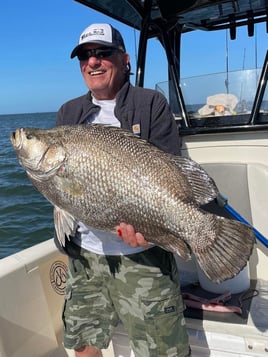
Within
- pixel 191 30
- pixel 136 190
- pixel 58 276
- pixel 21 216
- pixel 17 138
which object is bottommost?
pixel 21 216

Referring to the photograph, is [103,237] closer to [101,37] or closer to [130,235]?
[130,235]

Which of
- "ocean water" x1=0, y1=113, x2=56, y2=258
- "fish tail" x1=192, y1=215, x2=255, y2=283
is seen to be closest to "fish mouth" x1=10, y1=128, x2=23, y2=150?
"fish tail" x1=192, y1=215, x2=255, y2=283

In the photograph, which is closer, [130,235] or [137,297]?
[130,235]

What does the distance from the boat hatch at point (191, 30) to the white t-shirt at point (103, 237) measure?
59.9 inches

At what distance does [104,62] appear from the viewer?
2170 mm

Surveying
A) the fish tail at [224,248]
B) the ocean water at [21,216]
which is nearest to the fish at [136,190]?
the fish tail at [224,248]

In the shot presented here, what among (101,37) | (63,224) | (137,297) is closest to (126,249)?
(137,297)

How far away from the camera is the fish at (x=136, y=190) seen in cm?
178

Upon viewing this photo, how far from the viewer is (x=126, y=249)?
2.15 meters

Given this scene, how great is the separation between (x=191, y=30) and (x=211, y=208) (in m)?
3.01

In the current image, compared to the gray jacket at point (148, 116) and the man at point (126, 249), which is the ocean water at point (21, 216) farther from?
the gray jacket at point (148, 116)

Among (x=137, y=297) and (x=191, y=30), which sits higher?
(x=191, y=30)

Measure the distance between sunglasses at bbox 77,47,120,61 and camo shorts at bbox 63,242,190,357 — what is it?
1.09m

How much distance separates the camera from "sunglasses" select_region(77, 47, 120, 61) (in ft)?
7.08
